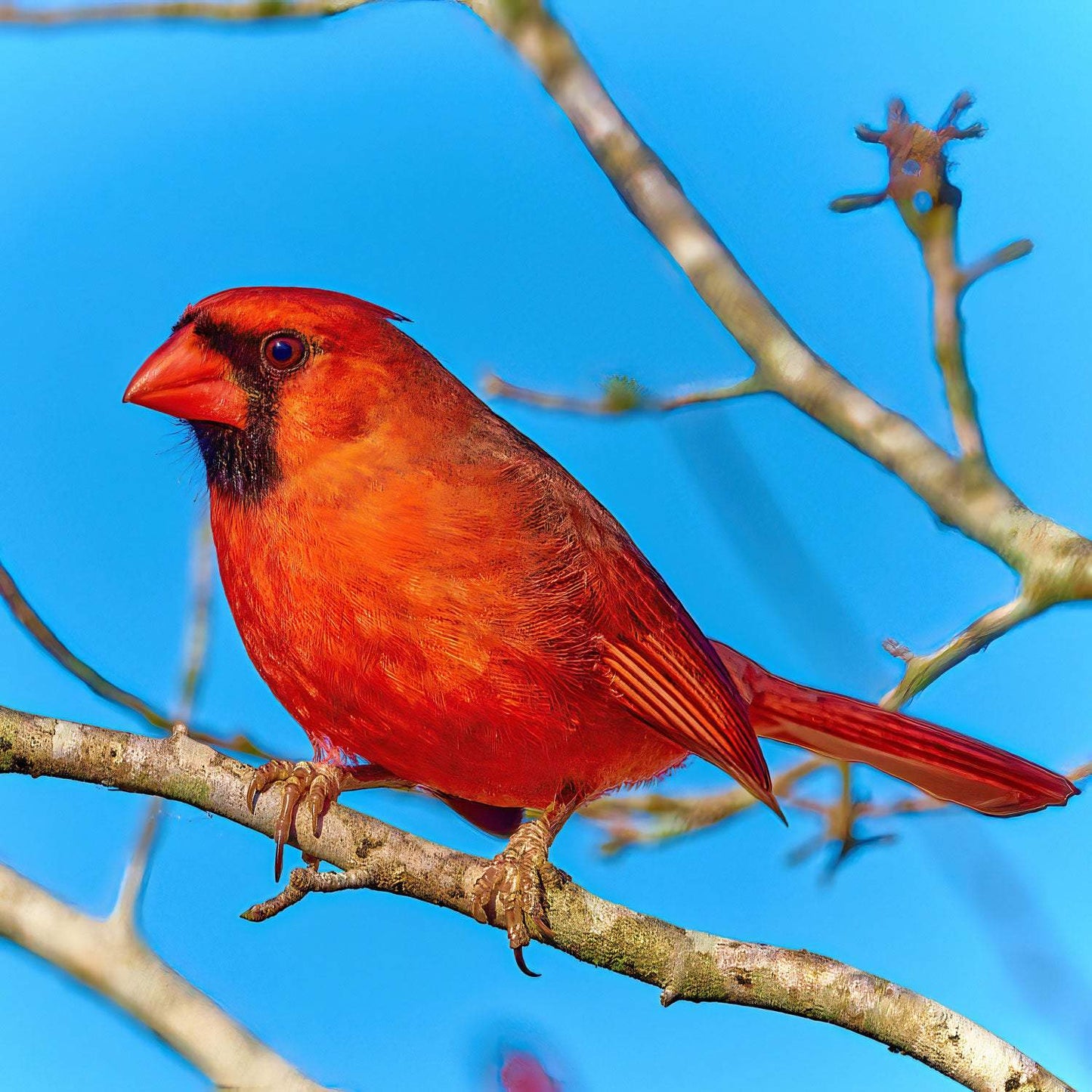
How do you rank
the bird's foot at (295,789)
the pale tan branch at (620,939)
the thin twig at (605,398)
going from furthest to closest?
the thin twig at (605,398)
the bird's foot at (295,789)
the pale tan branch at (620,939)

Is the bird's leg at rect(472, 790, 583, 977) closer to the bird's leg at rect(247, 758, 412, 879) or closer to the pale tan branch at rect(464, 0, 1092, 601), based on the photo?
the bird's leg at rect(247, 758, 412, 879)

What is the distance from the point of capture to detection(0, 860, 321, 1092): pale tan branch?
4.87ft

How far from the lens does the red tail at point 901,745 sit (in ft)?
4.95

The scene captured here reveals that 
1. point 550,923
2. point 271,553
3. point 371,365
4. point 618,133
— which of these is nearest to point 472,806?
point 550,923

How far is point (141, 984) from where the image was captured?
58.9 inches

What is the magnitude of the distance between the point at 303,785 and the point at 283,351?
46 cm

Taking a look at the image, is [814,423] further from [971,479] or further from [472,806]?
[472,806]

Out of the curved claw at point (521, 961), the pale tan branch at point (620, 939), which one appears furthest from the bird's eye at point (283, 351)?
the curved claw at point (521, 961)

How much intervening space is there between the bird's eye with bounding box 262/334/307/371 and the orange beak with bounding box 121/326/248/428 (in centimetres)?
5

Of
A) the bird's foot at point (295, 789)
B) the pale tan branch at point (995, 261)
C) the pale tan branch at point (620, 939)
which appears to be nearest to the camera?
the pale tan branch at point (620, 939)

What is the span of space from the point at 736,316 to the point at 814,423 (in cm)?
16

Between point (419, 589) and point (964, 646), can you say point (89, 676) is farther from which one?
point (964, 646)

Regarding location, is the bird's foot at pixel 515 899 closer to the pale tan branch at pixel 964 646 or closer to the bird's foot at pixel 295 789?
the bird's foot at pixel 295 789

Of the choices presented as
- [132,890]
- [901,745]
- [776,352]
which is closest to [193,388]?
[132,890]
